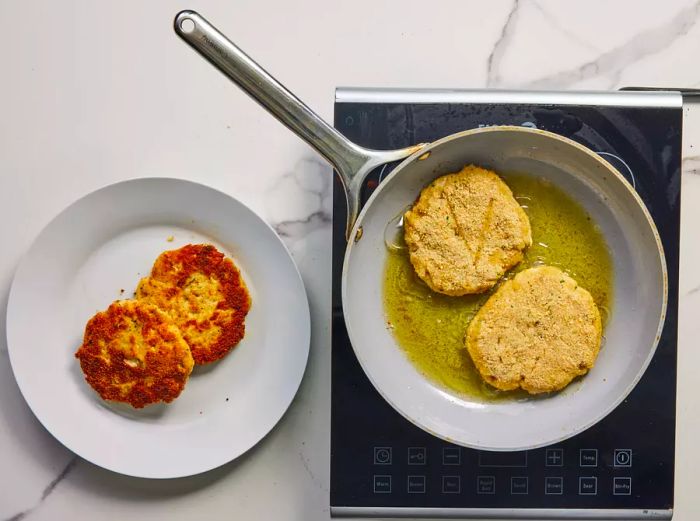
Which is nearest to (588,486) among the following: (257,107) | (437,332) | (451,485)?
(451,485)

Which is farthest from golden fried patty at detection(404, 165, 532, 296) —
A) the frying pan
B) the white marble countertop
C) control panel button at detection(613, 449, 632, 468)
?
control panel button at detection(613, 449, 632, 468)

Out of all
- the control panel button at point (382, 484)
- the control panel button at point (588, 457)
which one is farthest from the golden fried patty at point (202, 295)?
the control panel button at point (588, 457)

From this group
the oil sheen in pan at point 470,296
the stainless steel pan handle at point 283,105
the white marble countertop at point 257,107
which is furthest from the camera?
the white marble countertop at point 257,107

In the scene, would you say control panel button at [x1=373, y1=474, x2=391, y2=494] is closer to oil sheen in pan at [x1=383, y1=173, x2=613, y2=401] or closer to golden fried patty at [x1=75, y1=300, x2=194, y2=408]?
oil sheen in pan at [x1=383, y1=173, x2=613, y2=401]

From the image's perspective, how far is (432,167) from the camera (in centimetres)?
88

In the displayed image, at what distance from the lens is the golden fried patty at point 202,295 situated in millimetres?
976

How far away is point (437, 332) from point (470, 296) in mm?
64

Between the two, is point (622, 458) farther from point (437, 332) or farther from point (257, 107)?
point (257, 107)

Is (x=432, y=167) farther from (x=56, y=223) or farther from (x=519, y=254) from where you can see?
(x=56, y=223)

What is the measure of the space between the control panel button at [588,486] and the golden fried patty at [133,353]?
1.80 ft

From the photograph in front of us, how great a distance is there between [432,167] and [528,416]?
1.11 ft

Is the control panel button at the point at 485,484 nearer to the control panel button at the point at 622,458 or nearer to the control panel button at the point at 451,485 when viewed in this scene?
the control panel button at the point at 451,485

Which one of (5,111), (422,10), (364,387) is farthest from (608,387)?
(5,111)

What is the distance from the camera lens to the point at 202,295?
0.99 m
